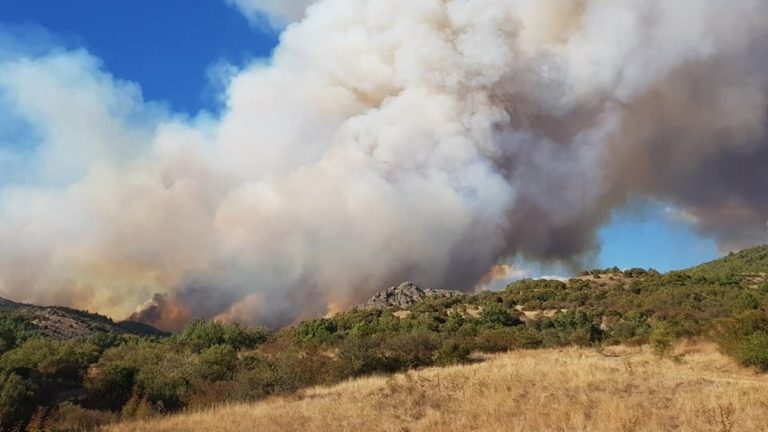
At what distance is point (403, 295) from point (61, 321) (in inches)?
2088

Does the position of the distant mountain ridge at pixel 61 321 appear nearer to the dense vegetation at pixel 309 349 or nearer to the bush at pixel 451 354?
the dense vegetation at pixel 309 349

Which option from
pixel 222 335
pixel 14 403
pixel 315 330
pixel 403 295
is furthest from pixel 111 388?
pixel 403 295

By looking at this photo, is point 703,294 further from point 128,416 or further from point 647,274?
point 128,416

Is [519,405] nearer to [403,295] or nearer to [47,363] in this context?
[47,363]

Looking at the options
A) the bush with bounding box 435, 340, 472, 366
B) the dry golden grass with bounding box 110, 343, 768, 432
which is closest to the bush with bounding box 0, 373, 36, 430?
the dry golden grass with bounding box 110, 343, 768, 432

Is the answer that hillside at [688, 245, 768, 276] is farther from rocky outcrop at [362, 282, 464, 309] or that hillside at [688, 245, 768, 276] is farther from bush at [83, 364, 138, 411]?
bush at [83, 364, 138, 411]

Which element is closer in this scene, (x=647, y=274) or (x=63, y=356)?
(x=63, y=356)

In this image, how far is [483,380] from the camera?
20.3 m

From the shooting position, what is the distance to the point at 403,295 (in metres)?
89.0

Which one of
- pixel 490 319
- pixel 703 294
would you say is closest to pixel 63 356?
pixel 490 319

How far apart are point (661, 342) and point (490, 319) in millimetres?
25911

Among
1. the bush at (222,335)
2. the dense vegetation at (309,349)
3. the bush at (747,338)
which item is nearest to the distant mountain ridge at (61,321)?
the dense vegetation at (309,349)

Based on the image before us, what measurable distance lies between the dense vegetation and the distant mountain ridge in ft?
27.8

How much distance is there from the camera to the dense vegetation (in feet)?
70.8
